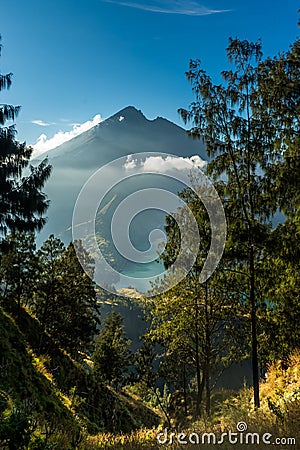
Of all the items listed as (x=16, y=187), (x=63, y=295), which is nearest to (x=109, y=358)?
(x=63, y=295)

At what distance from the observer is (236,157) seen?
10992mm

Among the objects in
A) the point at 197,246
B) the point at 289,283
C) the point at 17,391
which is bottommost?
the point at 17,391

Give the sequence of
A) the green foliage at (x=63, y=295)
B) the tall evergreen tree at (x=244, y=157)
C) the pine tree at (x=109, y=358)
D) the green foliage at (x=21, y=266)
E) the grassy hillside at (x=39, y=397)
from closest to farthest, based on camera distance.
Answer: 1. the grassy hillside at (x=39, y=397)
2. the tall evergreen tree at (x=244, y=157)
3. the green foliage at (x=21, y=266)
4. the green foliage at (x=63, y=295)
5. the pine tree at (x=109, y=358)

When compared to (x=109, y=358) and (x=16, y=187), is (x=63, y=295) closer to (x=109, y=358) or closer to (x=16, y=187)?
(x=109, y=358)

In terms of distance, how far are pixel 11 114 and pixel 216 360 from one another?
45.9 ft

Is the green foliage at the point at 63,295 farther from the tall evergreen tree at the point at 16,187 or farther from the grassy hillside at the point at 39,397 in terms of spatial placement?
the tall evergreen tree at the point at 16,187

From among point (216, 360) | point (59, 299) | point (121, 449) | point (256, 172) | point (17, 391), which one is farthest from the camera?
point (59, 299)

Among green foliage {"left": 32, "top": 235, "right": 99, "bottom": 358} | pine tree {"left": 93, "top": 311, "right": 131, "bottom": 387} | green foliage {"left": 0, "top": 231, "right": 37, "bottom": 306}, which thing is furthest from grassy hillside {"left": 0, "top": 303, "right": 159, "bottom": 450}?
pine tree {"left": 93, "top": 311, "right": 131, "bottom": 387}

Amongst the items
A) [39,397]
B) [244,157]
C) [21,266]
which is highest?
[21,266]

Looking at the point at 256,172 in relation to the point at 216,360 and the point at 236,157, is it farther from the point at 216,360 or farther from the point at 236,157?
the point at 216,360

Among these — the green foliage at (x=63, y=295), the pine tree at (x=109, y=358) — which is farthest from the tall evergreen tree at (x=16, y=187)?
the pine tree at (x=109, y=358)

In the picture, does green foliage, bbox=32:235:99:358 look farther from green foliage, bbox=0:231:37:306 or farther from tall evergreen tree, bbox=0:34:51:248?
tall evergreen tree, bbox=0:34:51:248

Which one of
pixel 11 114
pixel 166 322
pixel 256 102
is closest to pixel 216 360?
pixel 166 322

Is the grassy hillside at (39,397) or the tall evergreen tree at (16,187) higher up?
the tall evergreen tree at (16,187)
